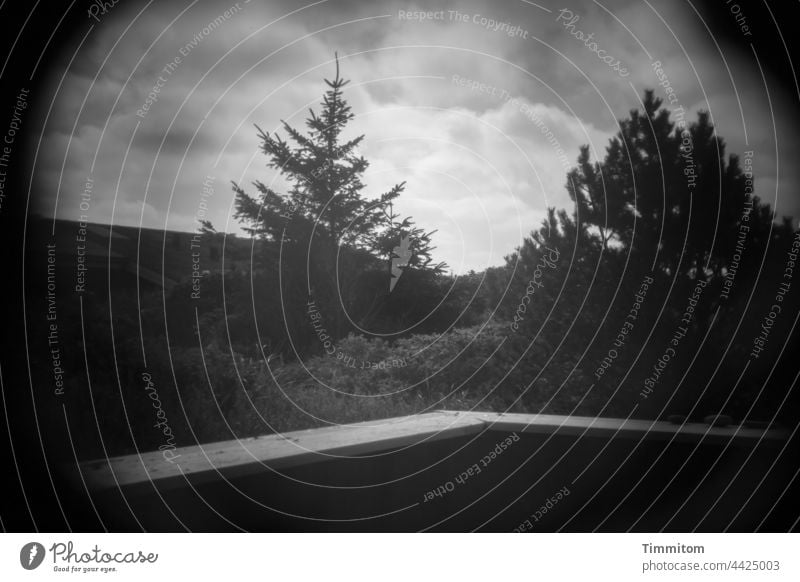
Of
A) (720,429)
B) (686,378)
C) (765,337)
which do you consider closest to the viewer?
(720,429)

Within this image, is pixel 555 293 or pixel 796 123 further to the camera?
pixel 555 293

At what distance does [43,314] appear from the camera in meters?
1.87

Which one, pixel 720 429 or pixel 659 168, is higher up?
pixel 659 168

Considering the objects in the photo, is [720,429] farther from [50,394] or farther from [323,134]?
[323,134]

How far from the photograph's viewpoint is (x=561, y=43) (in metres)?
2.56

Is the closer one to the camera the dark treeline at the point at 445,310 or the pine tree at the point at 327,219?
the dark treeline at the point at 445,310

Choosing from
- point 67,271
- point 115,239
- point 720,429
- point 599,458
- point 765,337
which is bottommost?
point 599,458

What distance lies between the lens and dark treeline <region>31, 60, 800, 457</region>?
3504 mm

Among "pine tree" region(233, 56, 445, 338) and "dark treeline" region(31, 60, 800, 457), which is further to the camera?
"pine tree" region(233, 56, 445, 338)

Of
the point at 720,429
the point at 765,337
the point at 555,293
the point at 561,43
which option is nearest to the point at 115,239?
the point at 561,43

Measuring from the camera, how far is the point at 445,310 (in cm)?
566

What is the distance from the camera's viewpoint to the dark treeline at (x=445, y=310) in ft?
11.5

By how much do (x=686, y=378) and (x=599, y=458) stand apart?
290 centimetres

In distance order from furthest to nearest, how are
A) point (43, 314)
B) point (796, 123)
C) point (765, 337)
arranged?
1. point (765, 337)
2. point (796, 123)
3. point (43, 314)
